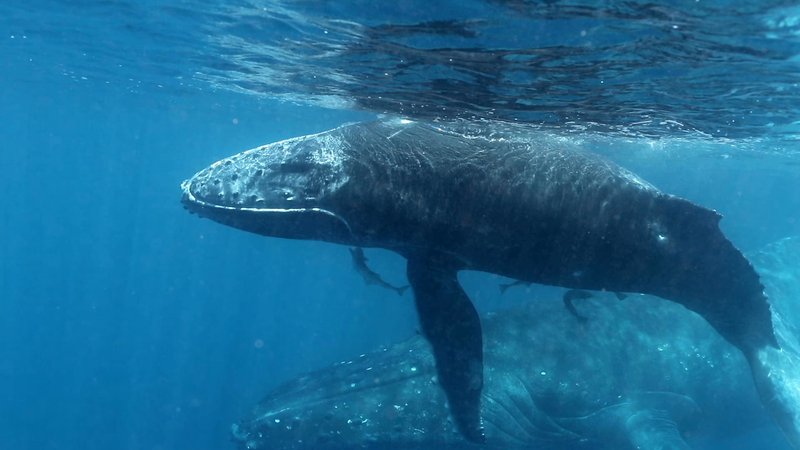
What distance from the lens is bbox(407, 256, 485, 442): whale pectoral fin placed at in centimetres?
852

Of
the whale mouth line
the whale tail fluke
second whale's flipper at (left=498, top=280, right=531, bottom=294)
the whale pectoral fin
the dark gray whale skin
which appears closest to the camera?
the whale mouth line

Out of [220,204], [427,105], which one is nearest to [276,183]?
[220,204]

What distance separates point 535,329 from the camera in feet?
47.9

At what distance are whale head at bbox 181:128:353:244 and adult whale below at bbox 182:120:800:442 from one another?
0.02 metres

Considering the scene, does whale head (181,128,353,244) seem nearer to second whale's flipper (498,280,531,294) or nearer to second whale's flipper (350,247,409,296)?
second whale's flipper (350,247,409,296)

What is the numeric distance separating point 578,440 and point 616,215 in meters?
6.81

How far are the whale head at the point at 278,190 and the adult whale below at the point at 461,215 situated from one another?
0.02 metres

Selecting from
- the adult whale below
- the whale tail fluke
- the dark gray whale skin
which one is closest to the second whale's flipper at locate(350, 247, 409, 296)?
the adult whale below

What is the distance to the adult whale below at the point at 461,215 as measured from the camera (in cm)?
834

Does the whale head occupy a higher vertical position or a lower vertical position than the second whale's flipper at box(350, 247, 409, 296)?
higher

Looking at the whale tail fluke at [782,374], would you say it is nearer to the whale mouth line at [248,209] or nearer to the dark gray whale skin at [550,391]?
the dark gray whale skin at [550,391]

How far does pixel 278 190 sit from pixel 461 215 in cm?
252

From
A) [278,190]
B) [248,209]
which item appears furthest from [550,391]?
[248,209]

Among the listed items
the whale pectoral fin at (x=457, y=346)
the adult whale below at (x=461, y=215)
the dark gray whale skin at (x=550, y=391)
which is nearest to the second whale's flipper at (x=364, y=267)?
the adult whale below at (x=461, y=215)
